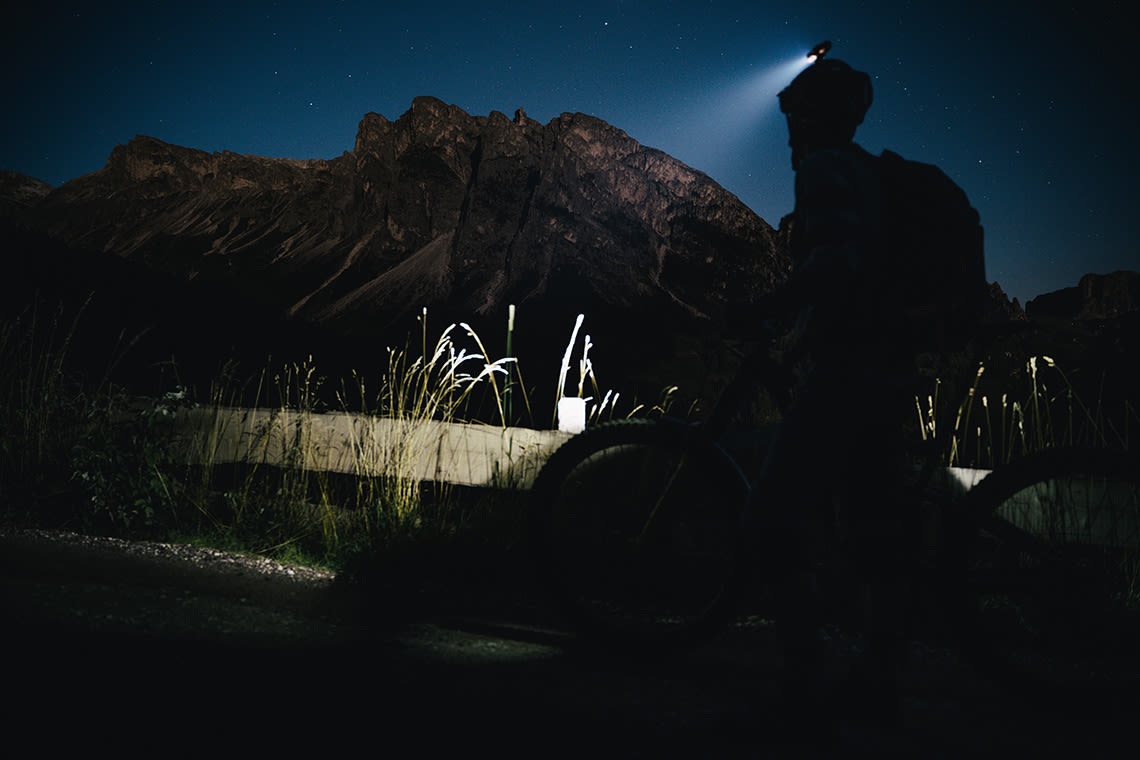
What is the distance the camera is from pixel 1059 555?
1.99 m

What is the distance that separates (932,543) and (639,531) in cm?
129

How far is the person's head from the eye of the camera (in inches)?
72.9

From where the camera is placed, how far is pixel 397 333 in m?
121

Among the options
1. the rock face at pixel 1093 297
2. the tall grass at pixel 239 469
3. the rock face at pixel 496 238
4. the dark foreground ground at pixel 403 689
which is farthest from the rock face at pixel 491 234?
the dark foreground ground at pixel 403 689

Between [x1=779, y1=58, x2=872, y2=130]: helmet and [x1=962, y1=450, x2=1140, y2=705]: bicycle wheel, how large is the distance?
50.7 inches

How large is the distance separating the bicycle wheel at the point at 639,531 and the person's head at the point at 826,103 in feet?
3.47

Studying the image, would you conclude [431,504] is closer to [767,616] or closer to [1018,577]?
[767,616]

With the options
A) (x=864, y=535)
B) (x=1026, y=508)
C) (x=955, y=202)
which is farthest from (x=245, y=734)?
(x=1026, y=508)

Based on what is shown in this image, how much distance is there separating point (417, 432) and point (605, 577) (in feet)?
4.45

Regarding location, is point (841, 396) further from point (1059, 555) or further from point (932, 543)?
point (932, 543)

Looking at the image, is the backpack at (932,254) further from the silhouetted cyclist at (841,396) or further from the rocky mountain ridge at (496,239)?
the rocky mountain ridge at (496,239)

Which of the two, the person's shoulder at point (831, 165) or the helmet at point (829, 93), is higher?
the helmet at point (829, 93)

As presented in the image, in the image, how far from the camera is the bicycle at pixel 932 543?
199 cm

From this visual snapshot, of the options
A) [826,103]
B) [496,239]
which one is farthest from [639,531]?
[496,239]
